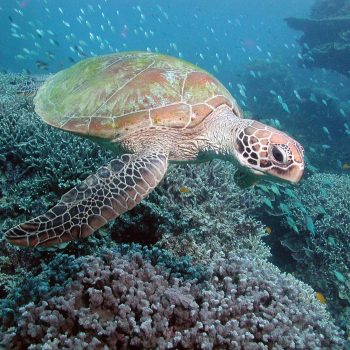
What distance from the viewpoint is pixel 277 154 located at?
91.2 inches

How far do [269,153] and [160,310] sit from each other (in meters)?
1.47

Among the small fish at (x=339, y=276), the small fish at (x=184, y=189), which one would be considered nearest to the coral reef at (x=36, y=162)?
the small fish at (x=184, y=189)

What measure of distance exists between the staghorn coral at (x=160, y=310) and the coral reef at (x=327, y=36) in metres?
15.4

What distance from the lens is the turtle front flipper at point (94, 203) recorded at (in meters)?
1.99

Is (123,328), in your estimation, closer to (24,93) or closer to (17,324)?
(17,324)

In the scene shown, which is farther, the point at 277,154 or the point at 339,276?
the point at 339,276

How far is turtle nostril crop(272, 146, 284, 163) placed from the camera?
2293 millimetres

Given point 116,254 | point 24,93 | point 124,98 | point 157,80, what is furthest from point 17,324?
point 24,93

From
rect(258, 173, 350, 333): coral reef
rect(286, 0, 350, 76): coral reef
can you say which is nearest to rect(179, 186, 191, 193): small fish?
rect(258, 173, 350, 333): coral reef

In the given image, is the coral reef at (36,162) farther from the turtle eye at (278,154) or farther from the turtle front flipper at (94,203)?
the turtle eye at (278,154)

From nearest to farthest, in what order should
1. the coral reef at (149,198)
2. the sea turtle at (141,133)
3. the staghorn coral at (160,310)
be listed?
the staghorn coral at (160,310)
the sea turtle at (141,133)
the coral reef at (149,198)

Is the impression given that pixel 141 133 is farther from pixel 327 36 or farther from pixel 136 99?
→ pixel 327 36

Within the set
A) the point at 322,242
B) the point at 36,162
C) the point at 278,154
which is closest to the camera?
the point at 278,154

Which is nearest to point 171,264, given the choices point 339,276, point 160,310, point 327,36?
point 160,310
